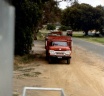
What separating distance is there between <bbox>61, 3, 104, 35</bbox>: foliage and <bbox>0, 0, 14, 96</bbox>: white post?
2992 inches

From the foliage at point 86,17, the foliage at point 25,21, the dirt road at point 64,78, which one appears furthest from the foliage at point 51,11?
the foliage at point 86,17

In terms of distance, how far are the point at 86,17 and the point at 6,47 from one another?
3116 inches

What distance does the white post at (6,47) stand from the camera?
1572 mm

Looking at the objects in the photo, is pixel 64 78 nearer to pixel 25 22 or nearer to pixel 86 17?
pixel 25 22

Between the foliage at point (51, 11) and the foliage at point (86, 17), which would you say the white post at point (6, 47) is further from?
the foliage at point (86, 17)

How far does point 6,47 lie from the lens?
5.32 ft

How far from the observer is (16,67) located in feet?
75.6

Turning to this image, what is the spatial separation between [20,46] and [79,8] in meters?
56.9

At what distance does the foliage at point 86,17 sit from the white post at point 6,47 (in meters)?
76.0

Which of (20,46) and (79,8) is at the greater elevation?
(79,8)

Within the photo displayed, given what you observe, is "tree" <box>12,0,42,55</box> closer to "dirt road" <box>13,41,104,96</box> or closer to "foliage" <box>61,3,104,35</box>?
"dirt road" <box>13,41,104,96</box>

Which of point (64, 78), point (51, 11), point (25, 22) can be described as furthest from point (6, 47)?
point (51, 11)

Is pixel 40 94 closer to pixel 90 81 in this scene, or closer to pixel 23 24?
pixel 90 81

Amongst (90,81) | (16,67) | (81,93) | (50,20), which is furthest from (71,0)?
(81,93)
